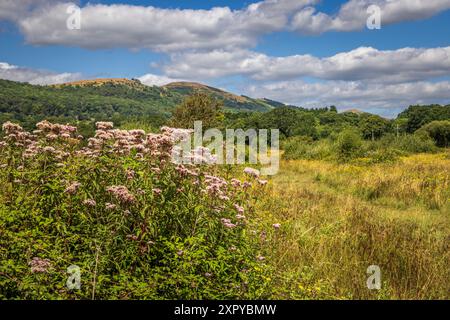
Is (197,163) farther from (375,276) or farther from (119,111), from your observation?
(119,111)

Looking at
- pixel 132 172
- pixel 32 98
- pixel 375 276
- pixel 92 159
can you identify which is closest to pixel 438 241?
pixel 375 276

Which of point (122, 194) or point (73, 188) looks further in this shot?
point (73, 188)

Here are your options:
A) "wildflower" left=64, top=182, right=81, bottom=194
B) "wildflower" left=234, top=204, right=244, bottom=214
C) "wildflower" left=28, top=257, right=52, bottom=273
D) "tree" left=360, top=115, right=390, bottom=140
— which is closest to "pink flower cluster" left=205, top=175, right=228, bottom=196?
"wildflower" left=234, top=204, right=244, bottom=214

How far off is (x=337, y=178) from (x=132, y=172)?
12838 mm

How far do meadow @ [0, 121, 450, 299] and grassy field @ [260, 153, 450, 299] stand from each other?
3 centimetres

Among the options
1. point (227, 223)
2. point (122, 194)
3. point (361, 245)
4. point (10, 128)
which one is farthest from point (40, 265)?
point (361, 245)

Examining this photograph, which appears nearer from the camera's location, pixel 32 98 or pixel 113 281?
pixel 113 281

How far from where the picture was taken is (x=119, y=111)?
183250 mm

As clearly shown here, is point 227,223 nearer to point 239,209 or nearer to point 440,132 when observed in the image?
point 239,209

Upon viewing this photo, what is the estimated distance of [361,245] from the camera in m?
6.19

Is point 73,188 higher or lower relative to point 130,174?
lower

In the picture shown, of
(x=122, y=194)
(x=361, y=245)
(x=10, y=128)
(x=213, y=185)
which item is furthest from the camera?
(x=361, y=245)

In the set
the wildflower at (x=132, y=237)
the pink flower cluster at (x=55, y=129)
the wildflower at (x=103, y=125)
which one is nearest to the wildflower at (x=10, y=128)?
the pink flower cluster at (x=55, y=129)

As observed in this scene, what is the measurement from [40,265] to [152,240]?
1132 millimetres
